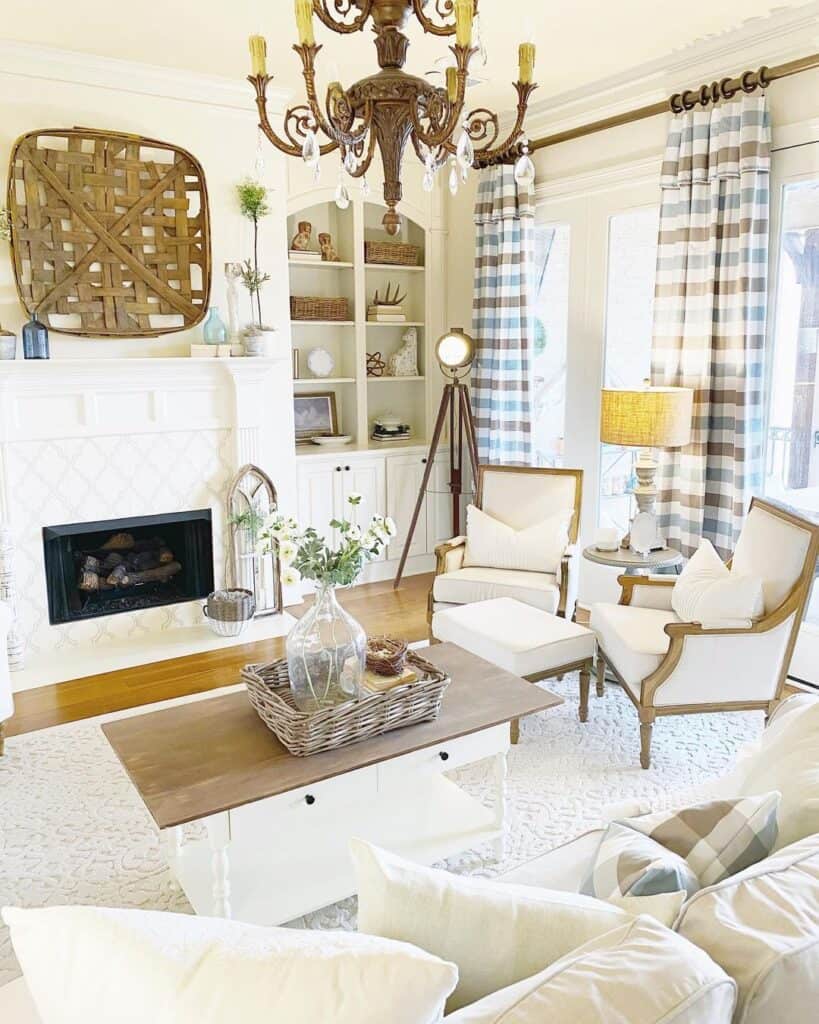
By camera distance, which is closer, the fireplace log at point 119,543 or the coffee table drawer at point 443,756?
the coffee table drawer at point 443,756

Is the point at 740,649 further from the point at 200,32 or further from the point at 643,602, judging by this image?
the point at 200,32

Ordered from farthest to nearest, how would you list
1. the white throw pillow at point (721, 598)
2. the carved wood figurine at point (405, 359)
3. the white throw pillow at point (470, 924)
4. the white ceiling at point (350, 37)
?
the carved wood figurine at point (405, 359) < the white ceiling at point (350, 37) < the white throw pillow at point (721, 598) < the white throw pillow at point (470, 924)

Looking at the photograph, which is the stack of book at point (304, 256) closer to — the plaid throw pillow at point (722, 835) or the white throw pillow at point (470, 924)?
the plaid throw pillow at point (722, 835)

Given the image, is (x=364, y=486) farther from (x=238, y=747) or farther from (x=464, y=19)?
(x=464, y=19)

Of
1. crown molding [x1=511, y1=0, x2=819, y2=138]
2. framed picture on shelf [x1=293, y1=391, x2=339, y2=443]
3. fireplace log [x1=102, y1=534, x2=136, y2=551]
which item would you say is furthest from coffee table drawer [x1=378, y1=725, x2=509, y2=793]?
framed picture on shelf [x1=293, y1=391, x2=339, y2=443]

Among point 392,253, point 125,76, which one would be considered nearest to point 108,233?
point 125,76

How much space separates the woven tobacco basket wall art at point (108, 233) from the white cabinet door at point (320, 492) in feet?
3.98

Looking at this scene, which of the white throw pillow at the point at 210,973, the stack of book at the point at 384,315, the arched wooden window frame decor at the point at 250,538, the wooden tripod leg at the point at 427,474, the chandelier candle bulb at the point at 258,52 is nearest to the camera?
the white throw pillow at the point at 210,973

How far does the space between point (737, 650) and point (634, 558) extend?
0.87 meters

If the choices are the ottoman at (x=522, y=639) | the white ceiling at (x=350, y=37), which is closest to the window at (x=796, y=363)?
the white ceiling at (x=350, y=37)

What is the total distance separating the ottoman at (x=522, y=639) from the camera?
335 cm

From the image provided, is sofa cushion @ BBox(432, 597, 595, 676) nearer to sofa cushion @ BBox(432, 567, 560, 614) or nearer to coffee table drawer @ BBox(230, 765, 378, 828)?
sofa cushion @ BBox(432, 567, 560, 614)

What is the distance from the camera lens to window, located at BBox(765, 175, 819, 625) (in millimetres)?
3787

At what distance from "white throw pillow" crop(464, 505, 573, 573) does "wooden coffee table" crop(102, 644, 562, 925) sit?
1527 mm
